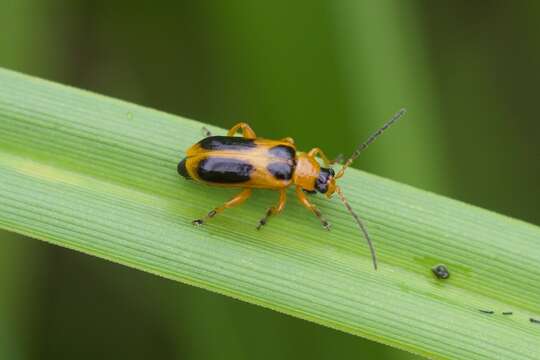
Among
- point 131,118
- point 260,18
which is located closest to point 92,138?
point 131,118

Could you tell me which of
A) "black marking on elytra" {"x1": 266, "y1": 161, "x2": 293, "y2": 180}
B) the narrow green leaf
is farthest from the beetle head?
"black marking on elytra" {"x1": 266, "y1": 161, "x2": 293, "y2": 180}

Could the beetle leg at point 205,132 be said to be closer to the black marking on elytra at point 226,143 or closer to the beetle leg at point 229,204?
the black marking on elytra at point 226,143

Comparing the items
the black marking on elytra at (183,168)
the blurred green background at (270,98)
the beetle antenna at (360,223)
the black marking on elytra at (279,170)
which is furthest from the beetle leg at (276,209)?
the blurred green background at (270,98)

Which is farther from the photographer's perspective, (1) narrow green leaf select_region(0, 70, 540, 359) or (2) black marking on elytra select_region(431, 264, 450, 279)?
(2) black marking on elytra select_region(431, 264, 450, 279)

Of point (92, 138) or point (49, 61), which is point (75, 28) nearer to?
point (49, 61)

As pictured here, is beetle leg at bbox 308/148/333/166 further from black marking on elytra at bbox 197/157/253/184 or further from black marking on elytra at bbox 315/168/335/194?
black marking on elytra at bbox 197/157/253/184

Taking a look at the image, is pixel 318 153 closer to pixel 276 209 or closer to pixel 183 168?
pixel 276 209
